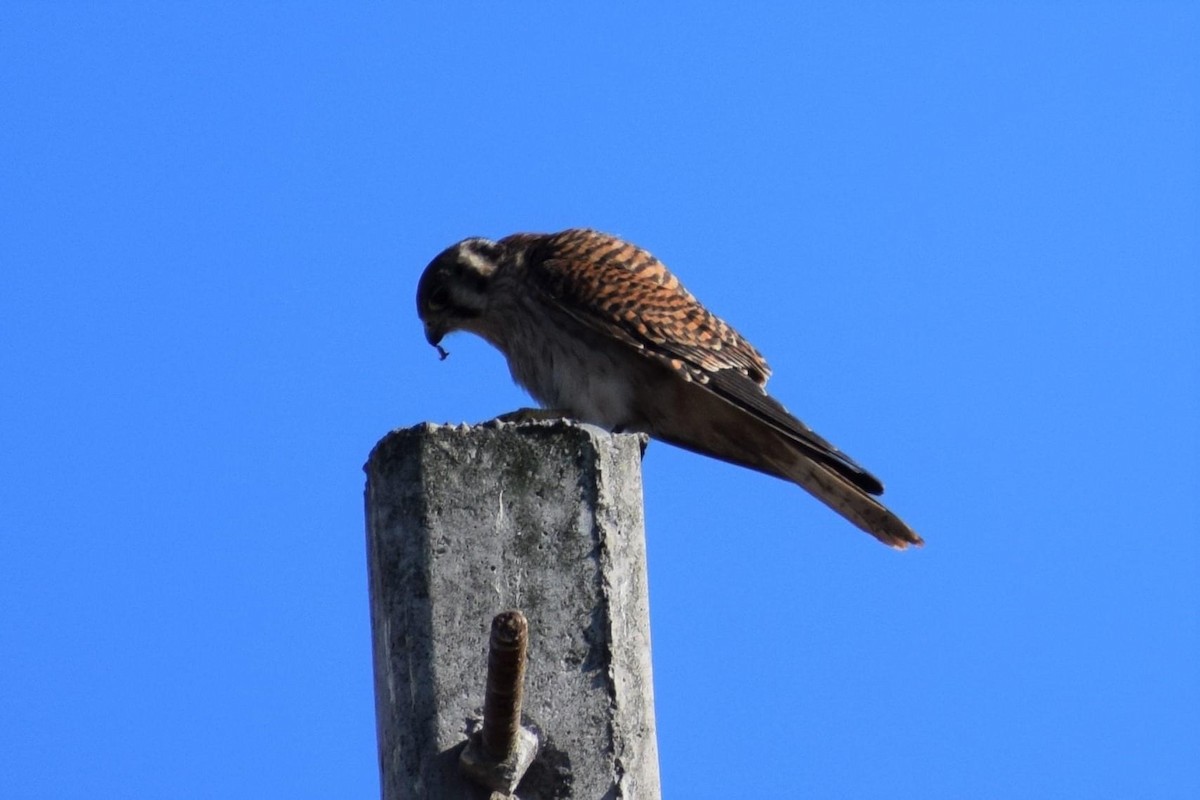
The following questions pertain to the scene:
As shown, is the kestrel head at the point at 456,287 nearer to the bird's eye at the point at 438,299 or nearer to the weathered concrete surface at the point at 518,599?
the bird's eye at the point at 438,299

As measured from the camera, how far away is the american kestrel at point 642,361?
610cm

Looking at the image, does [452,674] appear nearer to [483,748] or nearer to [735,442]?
[483,748]

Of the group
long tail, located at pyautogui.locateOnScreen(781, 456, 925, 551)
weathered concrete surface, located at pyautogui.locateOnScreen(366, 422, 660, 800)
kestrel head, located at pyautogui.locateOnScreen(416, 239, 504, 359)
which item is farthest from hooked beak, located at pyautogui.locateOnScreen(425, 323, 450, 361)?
weathered concrete surface, located at pyautogui.locateOnScreen(366, 422, 660, 800)

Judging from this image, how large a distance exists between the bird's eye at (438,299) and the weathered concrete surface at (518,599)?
4.02m

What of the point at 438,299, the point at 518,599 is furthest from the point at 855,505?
the point at 518,599

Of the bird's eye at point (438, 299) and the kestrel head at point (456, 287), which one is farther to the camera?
the bird's eye at point (438, 299)

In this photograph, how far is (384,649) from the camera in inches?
137

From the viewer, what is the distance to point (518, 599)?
3375 mm

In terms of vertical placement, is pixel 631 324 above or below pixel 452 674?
above

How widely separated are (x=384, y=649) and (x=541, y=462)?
48 centimetres

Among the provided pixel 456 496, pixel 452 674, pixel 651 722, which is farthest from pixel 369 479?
pixel 651 722

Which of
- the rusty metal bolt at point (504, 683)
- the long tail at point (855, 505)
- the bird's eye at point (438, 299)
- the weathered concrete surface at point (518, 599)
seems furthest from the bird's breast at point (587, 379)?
the rusty metal bolt at point (504, 683)

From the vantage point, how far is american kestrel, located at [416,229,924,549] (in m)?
6.10

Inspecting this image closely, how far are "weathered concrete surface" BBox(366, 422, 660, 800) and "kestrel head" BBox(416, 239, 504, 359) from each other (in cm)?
378
